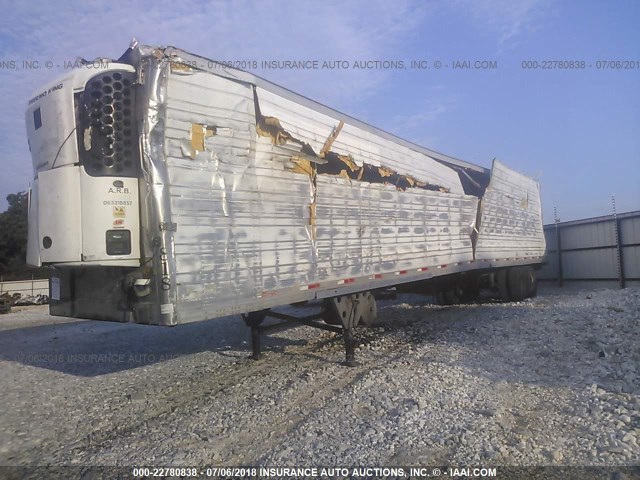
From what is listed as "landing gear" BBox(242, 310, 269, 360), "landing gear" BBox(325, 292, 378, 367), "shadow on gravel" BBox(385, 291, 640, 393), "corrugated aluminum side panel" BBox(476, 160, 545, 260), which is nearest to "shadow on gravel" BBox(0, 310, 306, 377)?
"landing gear" BBox(242, 310, 269, 360)

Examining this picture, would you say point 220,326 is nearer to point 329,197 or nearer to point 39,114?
point 329,197

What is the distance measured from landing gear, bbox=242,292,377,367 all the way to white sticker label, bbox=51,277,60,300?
2.59 meters

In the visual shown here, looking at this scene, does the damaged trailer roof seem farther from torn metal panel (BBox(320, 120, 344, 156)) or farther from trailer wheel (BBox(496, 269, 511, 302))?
trailer wheel (BBox(496, 269, 511, 302))

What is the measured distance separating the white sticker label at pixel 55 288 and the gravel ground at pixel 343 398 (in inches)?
54.8

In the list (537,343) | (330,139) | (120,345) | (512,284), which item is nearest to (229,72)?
(330,139)

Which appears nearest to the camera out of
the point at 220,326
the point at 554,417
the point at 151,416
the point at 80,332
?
the point at 554,417

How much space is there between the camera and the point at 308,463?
412 centimetres

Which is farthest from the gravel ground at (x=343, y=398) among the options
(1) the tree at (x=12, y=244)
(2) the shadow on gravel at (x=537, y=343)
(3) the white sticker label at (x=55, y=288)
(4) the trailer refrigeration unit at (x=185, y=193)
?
(1) the tree at (x=12, y=244)

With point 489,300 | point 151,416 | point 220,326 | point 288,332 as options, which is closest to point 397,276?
point 288,332

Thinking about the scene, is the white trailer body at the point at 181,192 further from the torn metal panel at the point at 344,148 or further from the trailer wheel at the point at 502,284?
the trailer wheel at the point at 502,284

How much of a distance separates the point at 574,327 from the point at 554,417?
14.0 ft

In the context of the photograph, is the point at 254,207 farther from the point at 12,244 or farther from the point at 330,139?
the point at 12,244

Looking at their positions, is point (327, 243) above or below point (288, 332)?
above

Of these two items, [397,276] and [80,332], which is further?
[80,332]
